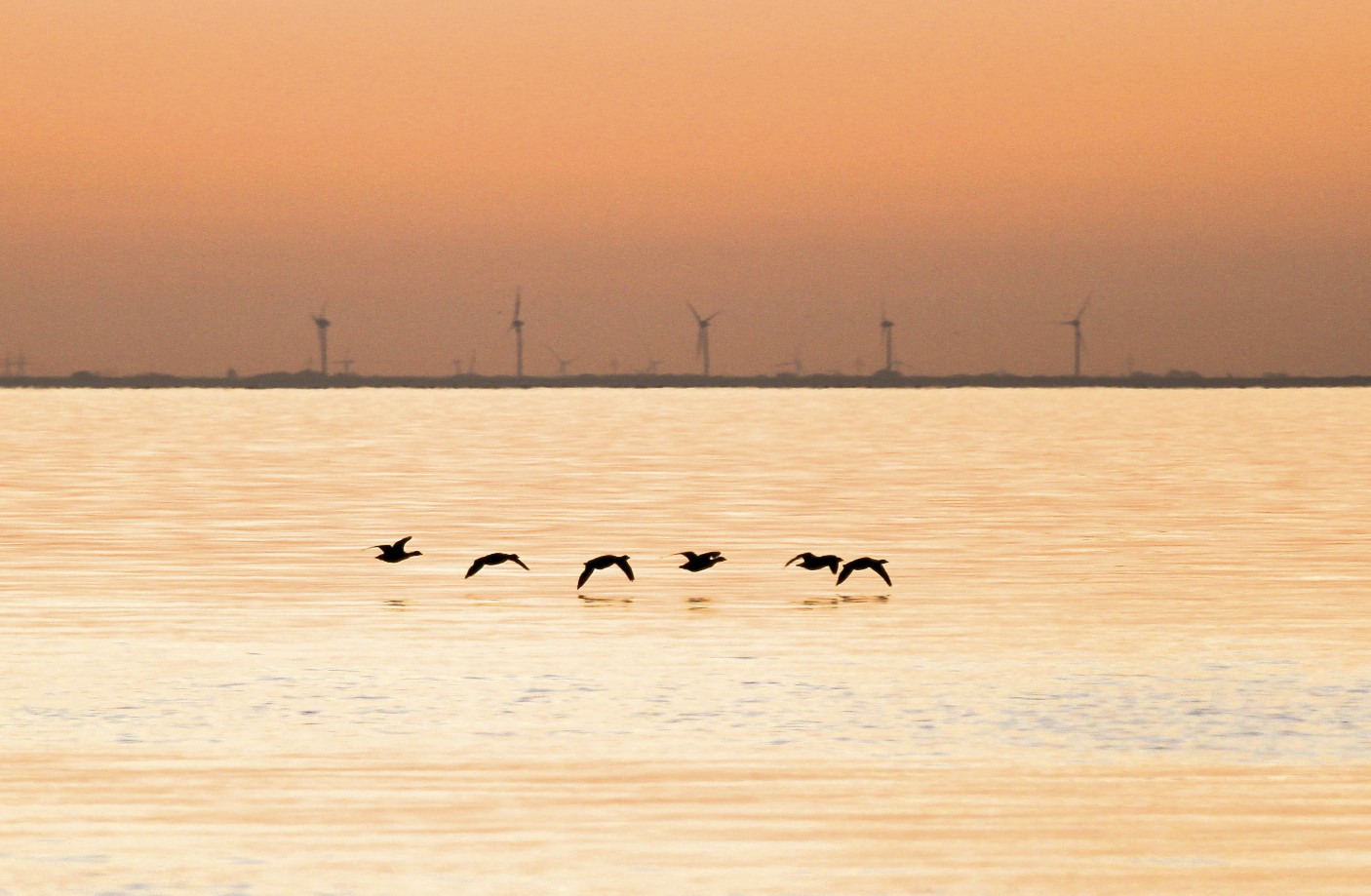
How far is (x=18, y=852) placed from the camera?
18484 millimetres

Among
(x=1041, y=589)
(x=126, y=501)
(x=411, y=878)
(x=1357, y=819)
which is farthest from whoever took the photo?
(x=126, y=501)

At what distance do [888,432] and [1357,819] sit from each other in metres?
145

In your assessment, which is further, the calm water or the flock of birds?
the flock of birds

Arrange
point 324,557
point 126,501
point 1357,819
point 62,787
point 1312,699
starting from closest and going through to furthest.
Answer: point 1357,819
point 62,787
point 1312,699
point 324,557
point 126,501

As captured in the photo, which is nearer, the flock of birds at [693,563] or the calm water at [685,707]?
the calm water at [685,707]

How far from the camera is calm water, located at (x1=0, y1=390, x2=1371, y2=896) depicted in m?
18.4

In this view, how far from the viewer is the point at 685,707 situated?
86.1ft

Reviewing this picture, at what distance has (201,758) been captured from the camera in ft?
74.5

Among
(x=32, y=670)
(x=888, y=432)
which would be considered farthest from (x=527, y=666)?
(x=888, y=432)

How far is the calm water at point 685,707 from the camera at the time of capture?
1838cm

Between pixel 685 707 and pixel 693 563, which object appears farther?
pixel 693 563

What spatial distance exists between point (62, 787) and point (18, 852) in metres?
2.71

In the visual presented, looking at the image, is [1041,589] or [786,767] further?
[1041,589]

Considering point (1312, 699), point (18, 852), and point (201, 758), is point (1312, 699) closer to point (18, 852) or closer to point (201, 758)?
point (201, 758)
